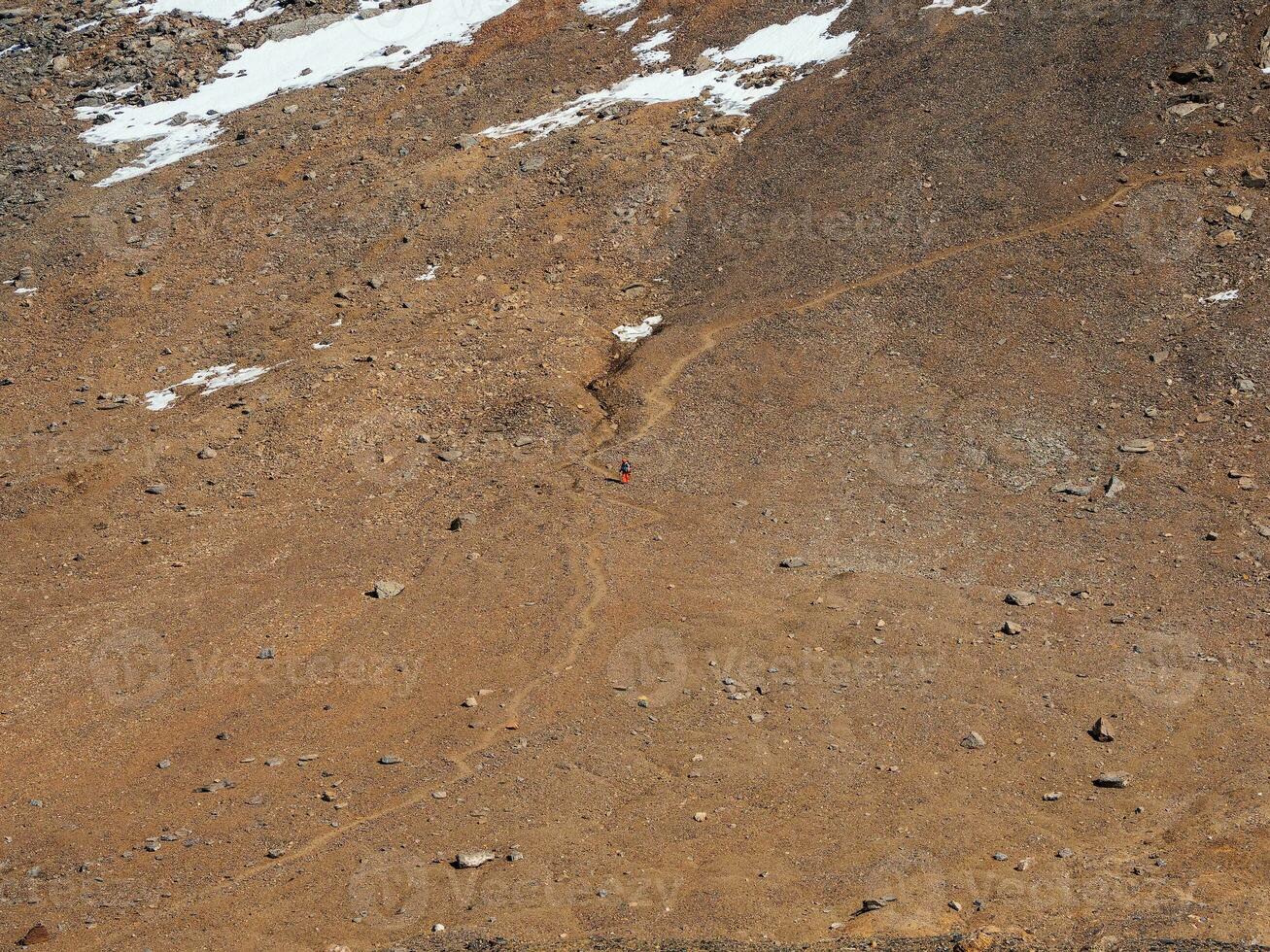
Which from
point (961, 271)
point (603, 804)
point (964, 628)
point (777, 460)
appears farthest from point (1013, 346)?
point (603, 804)

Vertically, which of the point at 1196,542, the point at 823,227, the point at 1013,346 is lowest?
the point at 1196,542

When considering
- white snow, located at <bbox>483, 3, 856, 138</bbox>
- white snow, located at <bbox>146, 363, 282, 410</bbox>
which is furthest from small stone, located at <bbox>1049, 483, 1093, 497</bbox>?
white snow, located at <bbox>146, 363, 282, 410</bbox>

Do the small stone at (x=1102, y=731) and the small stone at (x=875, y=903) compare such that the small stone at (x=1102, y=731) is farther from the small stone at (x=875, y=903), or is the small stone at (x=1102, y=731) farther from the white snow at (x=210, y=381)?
the white snow at (x=210, y=381)

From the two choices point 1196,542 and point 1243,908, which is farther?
point 1196,542

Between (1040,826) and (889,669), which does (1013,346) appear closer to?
(889,669)

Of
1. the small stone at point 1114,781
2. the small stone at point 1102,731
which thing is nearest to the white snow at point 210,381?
the small stone at point 1102,731

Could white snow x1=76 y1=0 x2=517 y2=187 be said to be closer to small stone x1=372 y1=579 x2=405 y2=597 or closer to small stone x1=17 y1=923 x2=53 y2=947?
small stone x1=372 y1=579 x2=405 y2=597
